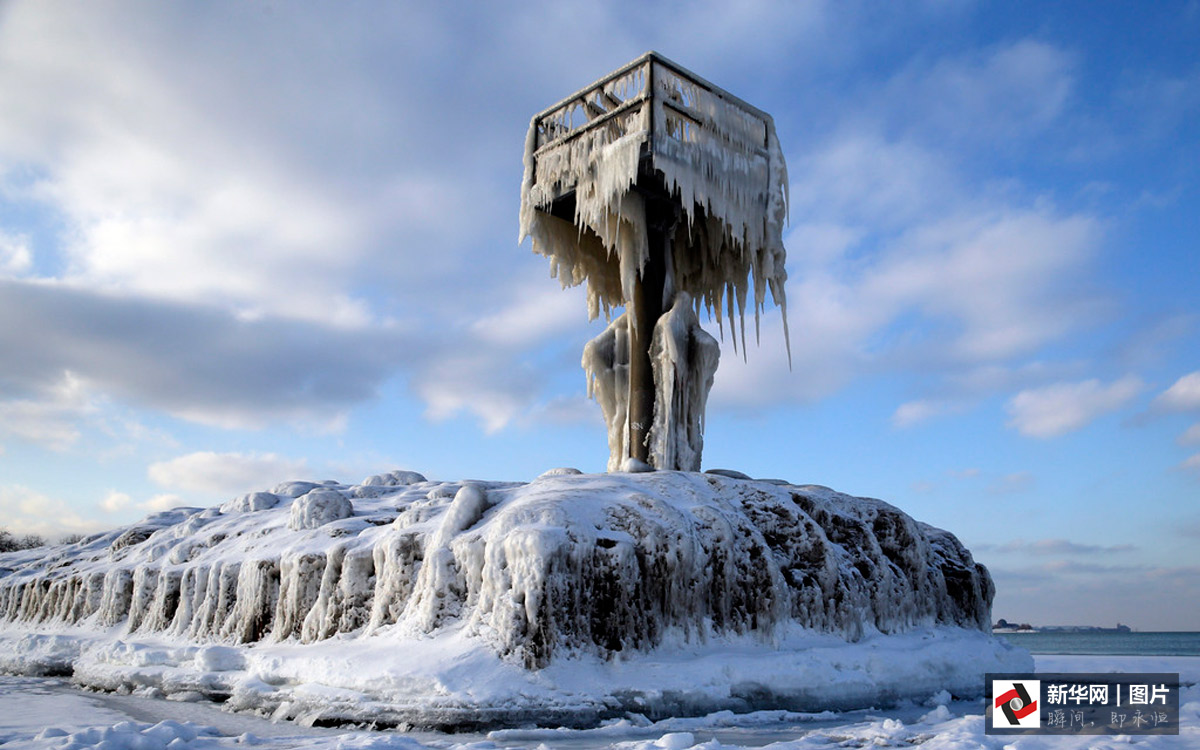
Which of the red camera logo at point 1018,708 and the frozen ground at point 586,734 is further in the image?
the red camera logo at point 1018,708

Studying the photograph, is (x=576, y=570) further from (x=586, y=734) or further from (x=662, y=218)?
(x=662, y=218)

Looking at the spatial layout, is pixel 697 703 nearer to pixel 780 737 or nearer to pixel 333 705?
pixel 780 737

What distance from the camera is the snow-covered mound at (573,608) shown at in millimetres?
9836

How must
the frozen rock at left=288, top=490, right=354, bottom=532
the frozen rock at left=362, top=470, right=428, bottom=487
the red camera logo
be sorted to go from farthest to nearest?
the frozen rock at left=362, top=470, right=428, bottom=487 → the frozen rock at left=288, top=490, right=354, bottom=532 → the red camera logo

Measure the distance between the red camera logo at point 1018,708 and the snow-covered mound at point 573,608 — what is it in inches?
63.4

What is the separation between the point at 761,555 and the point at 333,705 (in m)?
5.91

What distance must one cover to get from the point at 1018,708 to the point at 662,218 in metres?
11.8

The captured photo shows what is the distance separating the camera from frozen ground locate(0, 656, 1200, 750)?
7.49 meters

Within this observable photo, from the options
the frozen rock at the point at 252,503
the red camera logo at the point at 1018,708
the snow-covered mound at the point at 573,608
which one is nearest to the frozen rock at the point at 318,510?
the snow-covered mound at the point at 573,608

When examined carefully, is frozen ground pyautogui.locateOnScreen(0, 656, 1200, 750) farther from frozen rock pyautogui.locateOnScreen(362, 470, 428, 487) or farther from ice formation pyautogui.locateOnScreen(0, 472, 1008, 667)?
frozen rock pyautogui.locateOnScreen(362, 470, 428, 487)

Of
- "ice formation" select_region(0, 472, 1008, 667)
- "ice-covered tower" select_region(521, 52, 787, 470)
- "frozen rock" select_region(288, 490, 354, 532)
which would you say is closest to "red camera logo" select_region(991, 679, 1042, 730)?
"ice formation" select_region(0, 472, 1008, 667)

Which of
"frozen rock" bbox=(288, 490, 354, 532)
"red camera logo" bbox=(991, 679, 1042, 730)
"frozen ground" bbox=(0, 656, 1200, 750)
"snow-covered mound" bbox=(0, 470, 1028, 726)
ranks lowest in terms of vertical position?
"frozen ground" bbox=(0, 656, 1200, 750)

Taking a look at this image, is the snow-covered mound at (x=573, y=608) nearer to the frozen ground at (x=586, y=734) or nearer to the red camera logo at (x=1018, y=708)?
the frozen ground at (x=586, y=734)

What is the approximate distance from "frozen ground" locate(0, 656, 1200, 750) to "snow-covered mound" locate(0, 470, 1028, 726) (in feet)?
1.36
